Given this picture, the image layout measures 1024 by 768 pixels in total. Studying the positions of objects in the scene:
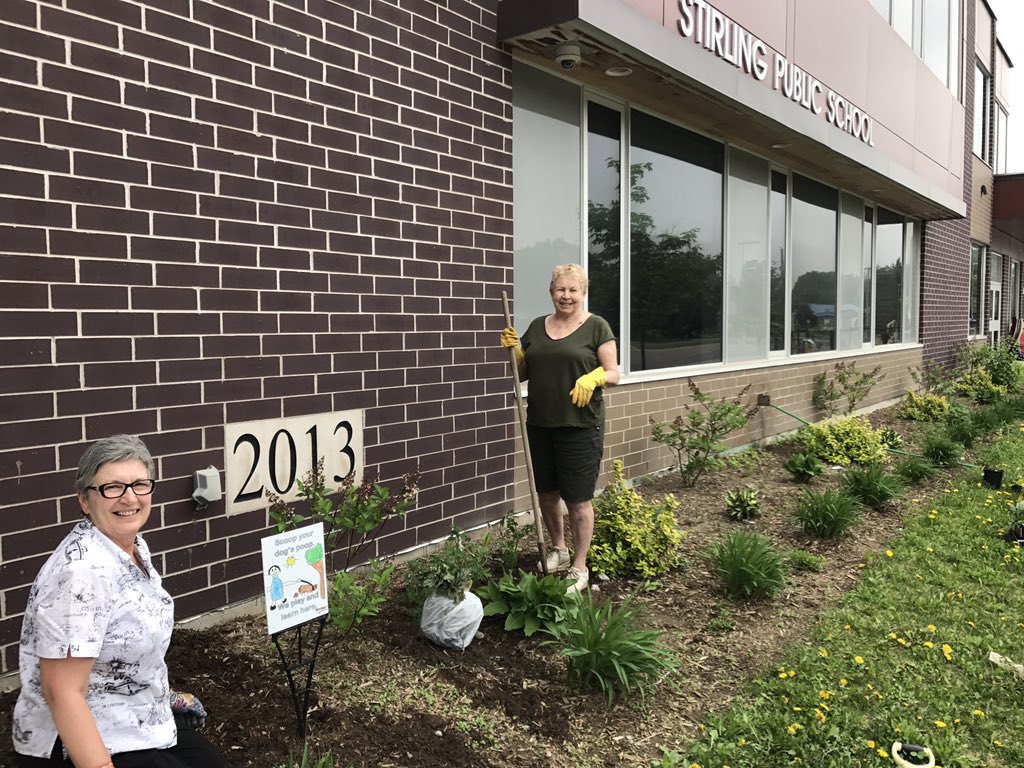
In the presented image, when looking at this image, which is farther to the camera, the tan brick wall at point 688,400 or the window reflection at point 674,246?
the window reflection at point 674,246

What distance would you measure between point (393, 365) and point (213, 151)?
1.63 m

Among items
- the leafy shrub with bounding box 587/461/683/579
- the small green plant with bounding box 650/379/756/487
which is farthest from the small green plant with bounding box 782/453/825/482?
the leafy shrub with bounding box 587/461/683/579

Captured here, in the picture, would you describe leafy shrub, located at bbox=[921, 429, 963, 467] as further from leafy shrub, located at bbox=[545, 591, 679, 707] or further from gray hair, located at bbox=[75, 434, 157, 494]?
gray hair, located at bbox=[75, 434, 157, 494]

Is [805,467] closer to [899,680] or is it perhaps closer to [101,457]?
[899,680]

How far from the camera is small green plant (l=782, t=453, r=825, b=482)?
737 centimetres

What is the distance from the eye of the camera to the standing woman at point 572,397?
4.22 metres

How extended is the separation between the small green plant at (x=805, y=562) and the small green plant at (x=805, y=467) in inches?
93.6

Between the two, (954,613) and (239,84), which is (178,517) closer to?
(239,84)

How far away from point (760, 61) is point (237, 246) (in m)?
5.78

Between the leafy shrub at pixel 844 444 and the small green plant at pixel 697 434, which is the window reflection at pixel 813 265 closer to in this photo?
the leafy shrub at pixel 844 444

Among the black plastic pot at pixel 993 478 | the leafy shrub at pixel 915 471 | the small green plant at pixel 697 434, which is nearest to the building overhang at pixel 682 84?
the small green plant at pixel 697 434

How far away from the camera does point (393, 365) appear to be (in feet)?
15.4

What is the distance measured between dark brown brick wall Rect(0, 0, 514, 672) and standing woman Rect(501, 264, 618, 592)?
93cm

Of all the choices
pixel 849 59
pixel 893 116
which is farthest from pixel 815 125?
pixel 893 116
